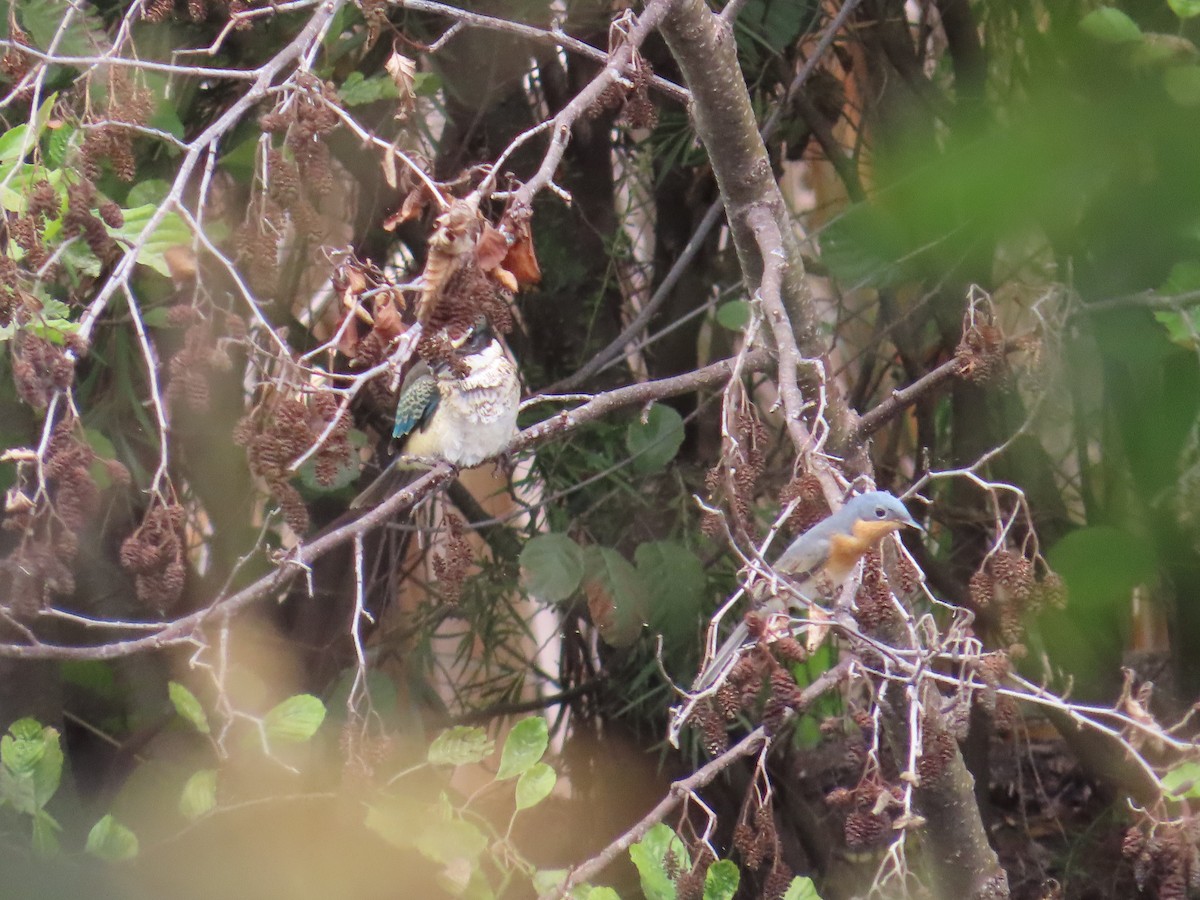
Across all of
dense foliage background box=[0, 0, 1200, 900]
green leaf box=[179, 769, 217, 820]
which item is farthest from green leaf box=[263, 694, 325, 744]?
green leaf box=[179, 769, 217, 820]

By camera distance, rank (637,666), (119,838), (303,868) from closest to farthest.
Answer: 1. (119,838)
2. (303,868)
3. (637,666)

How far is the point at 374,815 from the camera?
6.78ft

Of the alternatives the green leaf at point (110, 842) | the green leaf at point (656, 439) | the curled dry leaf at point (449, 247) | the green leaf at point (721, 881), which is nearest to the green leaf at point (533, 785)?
the green leaf at point (721, 881)

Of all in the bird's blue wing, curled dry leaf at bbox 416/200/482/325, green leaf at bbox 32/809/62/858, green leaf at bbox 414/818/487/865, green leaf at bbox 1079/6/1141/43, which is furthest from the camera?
the bird's blue wing

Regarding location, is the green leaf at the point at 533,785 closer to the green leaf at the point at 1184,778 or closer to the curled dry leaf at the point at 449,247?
the green leaf at the point at 1184,778

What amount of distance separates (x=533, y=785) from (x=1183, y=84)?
1400 millimetres

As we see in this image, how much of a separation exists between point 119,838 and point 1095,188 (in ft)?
5.84

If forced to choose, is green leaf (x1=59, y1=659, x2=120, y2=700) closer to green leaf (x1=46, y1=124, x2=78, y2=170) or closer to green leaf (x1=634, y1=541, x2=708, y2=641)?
green leaf (x1=634, y1=541, x2=708, y2=641)

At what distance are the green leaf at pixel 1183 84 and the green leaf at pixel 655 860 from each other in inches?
47.9

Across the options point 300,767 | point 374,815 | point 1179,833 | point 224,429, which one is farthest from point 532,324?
point 1179,833

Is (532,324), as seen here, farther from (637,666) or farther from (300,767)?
(300,767)

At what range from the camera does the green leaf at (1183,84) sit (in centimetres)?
97

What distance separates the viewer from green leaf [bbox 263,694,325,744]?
6.47 feet

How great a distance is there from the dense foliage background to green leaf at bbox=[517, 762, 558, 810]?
11 millimetres
